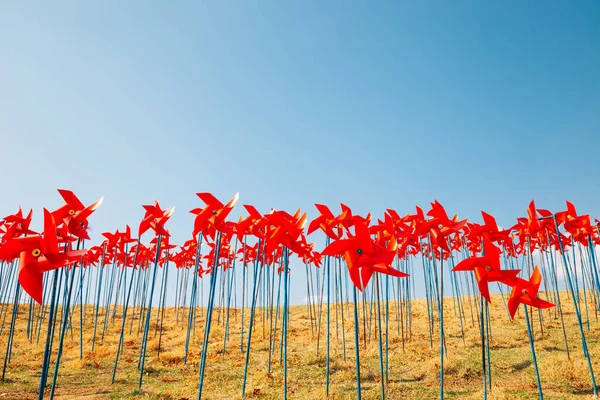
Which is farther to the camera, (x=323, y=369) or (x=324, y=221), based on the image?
(x=323, y=369)

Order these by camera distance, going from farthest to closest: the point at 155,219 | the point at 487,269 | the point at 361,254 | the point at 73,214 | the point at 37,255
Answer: the point at 155,219, the point at 73,214, the point at 487,269, the point at 361,254, the point at 37,255

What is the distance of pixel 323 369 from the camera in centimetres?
1146

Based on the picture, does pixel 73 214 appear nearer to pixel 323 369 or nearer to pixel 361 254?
pixel 361 254

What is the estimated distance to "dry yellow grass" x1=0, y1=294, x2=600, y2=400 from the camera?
9.34 meters

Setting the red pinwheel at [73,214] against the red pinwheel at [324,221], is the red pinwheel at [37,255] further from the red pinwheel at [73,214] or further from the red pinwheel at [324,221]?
the red pinwheel at [324,221]

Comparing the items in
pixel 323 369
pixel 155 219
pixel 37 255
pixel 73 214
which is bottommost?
pixel 323 369

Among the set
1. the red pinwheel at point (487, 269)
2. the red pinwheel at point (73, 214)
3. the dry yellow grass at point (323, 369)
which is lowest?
A: the dry yellow grass at point (323, 369)

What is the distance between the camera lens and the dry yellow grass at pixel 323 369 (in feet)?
30.7

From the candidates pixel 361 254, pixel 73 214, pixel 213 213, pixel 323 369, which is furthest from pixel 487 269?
pixel 73 214

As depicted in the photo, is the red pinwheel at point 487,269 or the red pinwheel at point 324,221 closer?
the red pinwheel at point 487,269

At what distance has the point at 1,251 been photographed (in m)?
5.16

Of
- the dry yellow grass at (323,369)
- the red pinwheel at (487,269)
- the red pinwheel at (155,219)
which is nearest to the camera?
the red pinwheel at (487,269)

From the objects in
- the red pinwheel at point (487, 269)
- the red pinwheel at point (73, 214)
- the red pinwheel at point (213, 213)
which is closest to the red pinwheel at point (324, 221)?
the red pinwheel at point (213, 213)

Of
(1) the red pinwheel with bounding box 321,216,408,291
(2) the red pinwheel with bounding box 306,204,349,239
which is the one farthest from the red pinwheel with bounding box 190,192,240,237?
(1) the red pinwheel with bounding box 321,216,408,291
